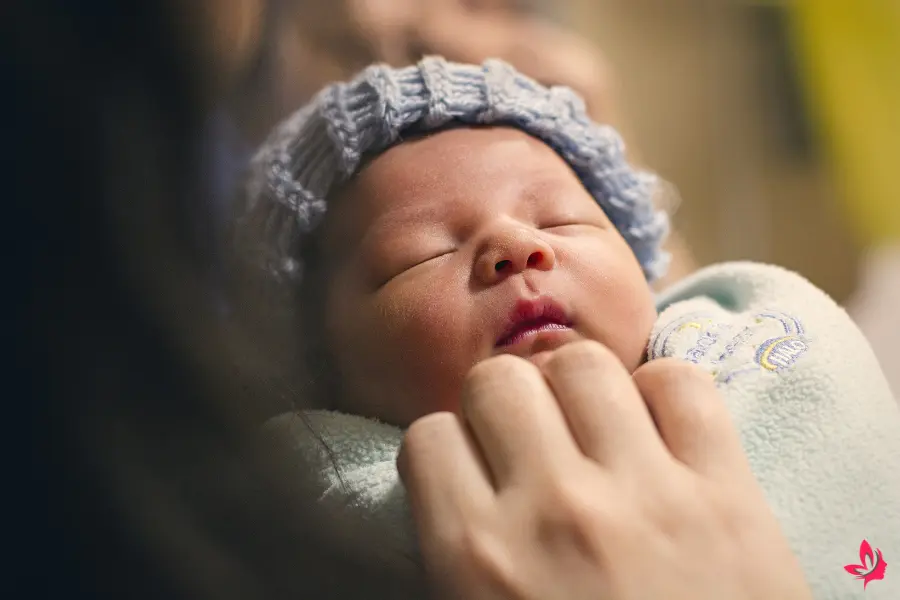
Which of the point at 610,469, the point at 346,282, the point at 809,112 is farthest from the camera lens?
the point at 809,112

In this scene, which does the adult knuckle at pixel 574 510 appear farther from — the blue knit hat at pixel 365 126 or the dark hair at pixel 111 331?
the blue knit hat at pixel 365 126

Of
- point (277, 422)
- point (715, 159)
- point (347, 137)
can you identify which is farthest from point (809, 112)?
point (277, 422)

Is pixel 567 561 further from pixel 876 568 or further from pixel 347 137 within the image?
pixel 347 137

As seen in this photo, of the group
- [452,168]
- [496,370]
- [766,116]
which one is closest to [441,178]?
[452,168]

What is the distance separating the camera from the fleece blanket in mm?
484

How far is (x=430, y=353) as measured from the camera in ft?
1.93

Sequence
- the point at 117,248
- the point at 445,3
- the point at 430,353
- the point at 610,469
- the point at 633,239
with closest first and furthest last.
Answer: the point at 117,248 → the point at 610,469 → the point at 430,353 → the point at 633,239 → the point at 445,3

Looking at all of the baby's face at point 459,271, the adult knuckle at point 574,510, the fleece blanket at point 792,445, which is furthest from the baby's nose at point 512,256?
the adult knuckle at point 574,510

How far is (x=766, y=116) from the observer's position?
223cm

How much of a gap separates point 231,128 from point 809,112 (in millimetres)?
2111

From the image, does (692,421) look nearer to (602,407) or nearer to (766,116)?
(602,407)

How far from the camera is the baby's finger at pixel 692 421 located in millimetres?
428

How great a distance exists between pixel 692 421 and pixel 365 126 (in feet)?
1.50

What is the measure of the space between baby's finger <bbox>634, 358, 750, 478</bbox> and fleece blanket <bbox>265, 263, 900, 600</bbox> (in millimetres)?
109
